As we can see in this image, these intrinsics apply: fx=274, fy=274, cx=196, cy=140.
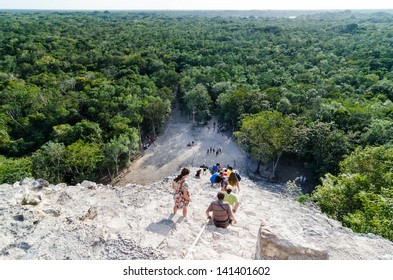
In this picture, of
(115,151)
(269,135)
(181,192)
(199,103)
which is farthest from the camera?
(199,103)

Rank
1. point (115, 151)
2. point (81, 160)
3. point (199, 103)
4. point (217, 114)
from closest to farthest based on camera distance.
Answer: point (81, 160) → point (115, 151) → point (199, 103) → point (217, 114)

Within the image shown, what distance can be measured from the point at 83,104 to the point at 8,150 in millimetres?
10712

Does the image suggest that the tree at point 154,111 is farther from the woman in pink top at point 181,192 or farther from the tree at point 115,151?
the woman in pink top at point 181,192

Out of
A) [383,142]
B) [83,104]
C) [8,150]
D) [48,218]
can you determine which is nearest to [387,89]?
[383,142]

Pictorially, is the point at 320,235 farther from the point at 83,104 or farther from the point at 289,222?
the point at 83,104

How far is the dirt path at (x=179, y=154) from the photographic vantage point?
2950 cm

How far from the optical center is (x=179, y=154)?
3272 cm

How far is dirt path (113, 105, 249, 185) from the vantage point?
96.8 feet

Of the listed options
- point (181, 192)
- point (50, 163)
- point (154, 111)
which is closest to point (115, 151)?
point (50, 163)

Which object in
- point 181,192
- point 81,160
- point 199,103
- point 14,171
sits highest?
point 181,192

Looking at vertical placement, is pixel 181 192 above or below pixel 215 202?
below

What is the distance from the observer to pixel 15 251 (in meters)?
7.31

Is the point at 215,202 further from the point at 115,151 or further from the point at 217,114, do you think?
the point at 217,114

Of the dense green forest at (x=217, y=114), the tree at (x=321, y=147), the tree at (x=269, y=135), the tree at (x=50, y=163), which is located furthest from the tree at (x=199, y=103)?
the tree at (x=50, y=163)
